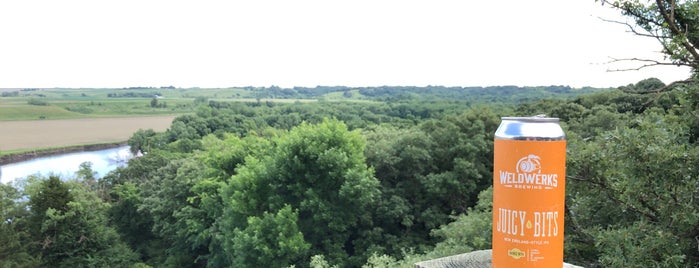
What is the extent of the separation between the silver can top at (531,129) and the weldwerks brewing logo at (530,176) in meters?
0.08

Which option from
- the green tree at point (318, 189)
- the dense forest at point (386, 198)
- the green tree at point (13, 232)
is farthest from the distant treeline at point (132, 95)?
the green tree at point (318, 189)

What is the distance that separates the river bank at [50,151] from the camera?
45.9 meters

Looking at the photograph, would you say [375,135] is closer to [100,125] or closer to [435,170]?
[435,170]

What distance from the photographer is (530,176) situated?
5.33 ft

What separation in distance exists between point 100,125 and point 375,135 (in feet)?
179

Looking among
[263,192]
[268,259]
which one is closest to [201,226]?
[263,192]

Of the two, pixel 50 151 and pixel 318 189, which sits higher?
pixel 318 189

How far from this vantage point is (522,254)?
1669mm

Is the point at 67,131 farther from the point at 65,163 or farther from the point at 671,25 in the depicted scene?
the point at 671,25

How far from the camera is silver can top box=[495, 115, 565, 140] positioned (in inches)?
65.5

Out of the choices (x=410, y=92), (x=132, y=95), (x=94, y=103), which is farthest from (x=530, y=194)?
(x=410, y=92)

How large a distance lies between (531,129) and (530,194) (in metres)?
0.23

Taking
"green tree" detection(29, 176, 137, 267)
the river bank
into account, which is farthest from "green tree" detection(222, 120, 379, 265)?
the river bank

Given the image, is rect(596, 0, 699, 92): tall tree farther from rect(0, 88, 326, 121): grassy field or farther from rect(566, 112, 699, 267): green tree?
rect(0, 88, 326, 121): grassy field
